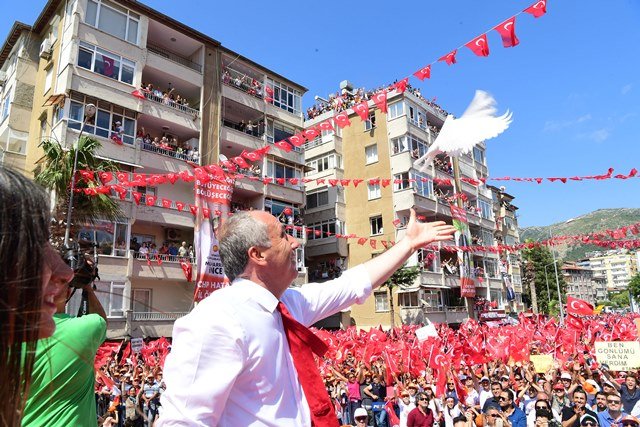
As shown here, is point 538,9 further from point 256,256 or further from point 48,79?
point 48,79

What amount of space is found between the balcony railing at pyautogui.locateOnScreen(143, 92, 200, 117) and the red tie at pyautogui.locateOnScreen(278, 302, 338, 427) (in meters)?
24.0

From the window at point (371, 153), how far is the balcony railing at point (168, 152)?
1498cm

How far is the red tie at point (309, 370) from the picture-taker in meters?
1.84

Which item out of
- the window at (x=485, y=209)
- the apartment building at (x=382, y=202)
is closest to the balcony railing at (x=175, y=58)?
the apartment building at (x=382, y=202)

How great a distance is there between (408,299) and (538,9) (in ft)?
90.0

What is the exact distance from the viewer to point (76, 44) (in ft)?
69.1

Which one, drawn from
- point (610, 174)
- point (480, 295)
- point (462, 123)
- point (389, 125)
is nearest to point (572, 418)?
point (462, 123)

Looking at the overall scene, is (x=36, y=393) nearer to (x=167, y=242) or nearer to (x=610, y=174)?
(x=610, y=174)

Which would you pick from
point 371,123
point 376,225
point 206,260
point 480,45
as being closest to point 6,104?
point 206,260

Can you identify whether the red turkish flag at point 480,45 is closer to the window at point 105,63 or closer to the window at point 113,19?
the window at point 105,63

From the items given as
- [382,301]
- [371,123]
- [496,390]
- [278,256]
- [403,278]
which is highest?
[371,123]

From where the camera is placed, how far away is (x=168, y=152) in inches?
952


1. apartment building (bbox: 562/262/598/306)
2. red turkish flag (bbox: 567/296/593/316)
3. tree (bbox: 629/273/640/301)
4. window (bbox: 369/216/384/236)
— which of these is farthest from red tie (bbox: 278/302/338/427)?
apartment building (bbox: 562/262/598/306)

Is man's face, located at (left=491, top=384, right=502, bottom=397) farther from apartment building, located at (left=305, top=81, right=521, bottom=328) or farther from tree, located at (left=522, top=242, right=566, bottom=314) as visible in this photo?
tree, located at (left=522, top=242, right=566, bottom=314)
